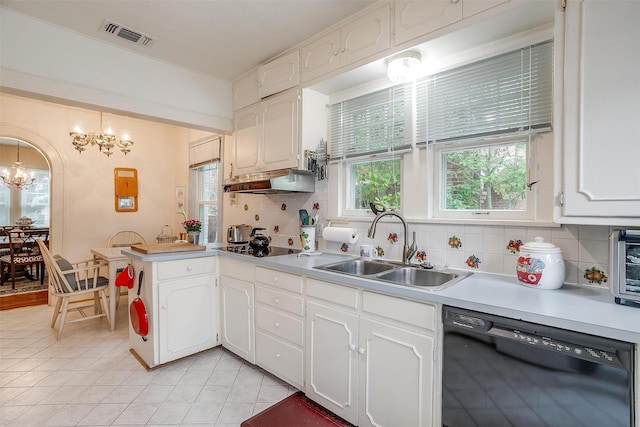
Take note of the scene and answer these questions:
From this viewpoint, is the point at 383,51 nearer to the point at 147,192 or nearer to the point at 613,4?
the point at 613,4

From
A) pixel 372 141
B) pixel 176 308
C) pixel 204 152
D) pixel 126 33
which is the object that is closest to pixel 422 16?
pixel 372 141

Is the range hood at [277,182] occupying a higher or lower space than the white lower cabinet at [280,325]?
higher

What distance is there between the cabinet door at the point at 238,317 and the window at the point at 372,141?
3.52 ft

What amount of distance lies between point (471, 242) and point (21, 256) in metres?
6.55

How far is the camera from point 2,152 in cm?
634

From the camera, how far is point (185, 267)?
2.39 metres

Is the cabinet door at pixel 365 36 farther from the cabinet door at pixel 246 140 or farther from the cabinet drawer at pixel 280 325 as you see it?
the cabinet drawer at pixel 280 325

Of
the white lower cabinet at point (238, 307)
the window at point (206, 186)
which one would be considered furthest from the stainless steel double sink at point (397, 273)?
the window at point (206, 186)

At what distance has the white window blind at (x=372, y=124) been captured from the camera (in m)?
2.10

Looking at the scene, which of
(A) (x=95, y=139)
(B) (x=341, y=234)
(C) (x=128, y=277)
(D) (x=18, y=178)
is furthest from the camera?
(D) (x=18, y=178)

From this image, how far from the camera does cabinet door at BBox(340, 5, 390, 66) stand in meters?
1.88

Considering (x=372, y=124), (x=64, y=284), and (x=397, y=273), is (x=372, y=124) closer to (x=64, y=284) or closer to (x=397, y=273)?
(x=397, y=273)

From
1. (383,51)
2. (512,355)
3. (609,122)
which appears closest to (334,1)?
(383,51)

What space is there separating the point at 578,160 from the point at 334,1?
1628 mm
